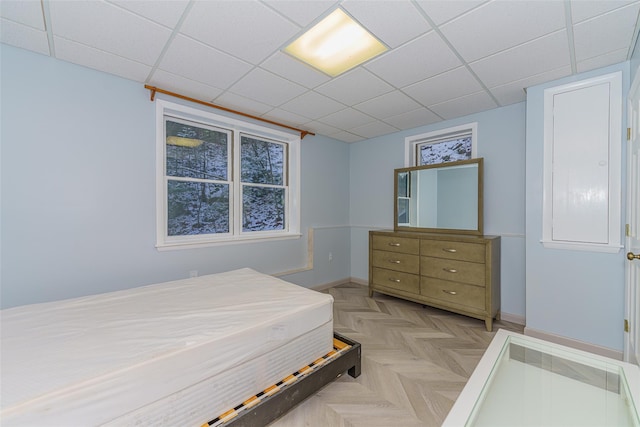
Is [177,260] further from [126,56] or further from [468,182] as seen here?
[468,182]

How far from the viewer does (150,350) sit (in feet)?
3.83

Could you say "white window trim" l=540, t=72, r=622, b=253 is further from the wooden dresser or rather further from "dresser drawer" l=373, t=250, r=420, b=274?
"dresser drawer" l=373, t=250, r=420, b=274

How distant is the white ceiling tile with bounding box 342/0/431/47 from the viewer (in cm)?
151

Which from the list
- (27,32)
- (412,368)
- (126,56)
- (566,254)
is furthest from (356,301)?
(27,32)

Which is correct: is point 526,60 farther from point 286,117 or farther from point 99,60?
point 99,60

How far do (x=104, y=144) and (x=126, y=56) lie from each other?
2.51ft

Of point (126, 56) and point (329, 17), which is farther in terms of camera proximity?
point (126, 56)

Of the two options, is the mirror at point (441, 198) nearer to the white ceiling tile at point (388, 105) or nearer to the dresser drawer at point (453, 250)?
the dresser drawer at point (453, 250)

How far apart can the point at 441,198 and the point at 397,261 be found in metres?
0.99

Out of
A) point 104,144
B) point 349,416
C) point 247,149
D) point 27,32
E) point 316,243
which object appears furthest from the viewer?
point 316,243

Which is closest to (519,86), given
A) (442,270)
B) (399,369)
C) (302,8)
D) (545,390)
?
(442,270)

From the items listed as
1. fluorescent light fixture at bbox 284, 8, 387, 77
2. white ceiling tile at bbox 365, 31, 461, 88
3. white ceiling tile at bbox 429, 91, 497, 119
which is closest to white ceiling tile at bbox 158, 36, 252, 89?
fluorescent light fixture at bbox 284, 8, 387, 77

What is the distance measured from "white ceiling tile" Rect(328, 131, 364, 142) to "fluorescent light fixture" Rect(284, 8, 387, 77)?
1799 millimetres

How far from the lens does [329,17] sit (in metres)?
1.64
